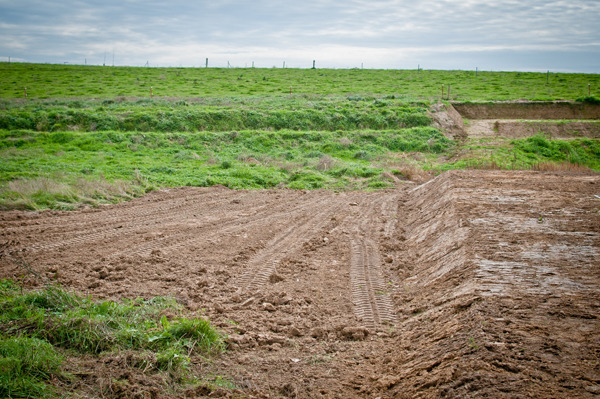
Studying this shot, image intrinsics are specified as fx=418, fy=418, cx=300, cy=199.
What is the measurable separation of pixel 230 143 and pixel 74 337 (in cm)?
1732

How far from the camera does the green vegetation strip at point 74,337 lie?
408 cm

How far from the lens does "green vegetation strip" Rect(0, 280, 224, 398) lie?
13.4ft

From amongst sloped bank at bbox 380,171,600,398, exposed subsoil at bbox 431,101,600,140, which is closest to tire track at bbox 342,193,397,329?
sloped bank at bbox 380,171,600,398

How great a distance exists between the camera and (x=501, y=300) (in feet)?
17.9

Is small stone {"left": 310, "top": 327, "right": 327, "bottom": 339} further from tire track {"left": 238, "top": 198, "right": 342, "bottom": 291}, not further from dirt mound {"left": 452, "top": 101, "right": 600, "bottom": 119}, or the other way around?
dirt mound {"left": 452, "top": 101, "right": 600, "bottom": 119}

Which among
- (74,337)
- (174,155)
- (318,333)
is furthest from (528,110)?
(74,337)

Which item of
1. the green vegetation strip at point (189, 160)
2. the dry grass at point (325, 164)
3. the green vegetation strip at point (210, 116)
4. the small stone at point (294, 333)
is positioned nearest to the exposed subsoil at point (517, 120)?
the green vegetation strip at point (210, 116)

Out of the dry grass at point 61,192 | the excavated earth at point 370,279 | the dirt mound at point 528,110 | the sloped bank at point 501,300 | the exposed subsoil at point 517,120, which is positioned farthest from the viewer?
the dirt mound at point 528,110

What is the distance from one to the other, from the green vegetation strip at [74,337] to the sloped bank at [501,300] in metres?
2.45

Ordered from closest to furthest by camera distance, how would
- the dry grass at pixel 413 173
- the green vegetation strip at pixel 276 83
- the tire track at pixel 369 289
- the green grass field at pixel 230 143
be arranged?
the tire track at pixel 369 289, the green grass field at pixel 230 143, the dry grass at pixel 413 173, the green vegetation strip at pixel 276 83

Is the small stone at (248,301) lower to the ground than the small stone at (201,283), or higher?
lower

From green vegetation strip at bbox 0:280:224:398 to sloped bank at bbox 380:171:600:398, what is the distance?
8.03 ft

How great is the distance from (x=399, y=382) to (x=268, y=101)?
89.6ft

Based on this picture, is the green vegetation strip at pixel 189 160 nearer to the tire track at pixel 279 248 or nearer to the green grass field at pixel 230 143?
the green grass field at pixel 230 143
